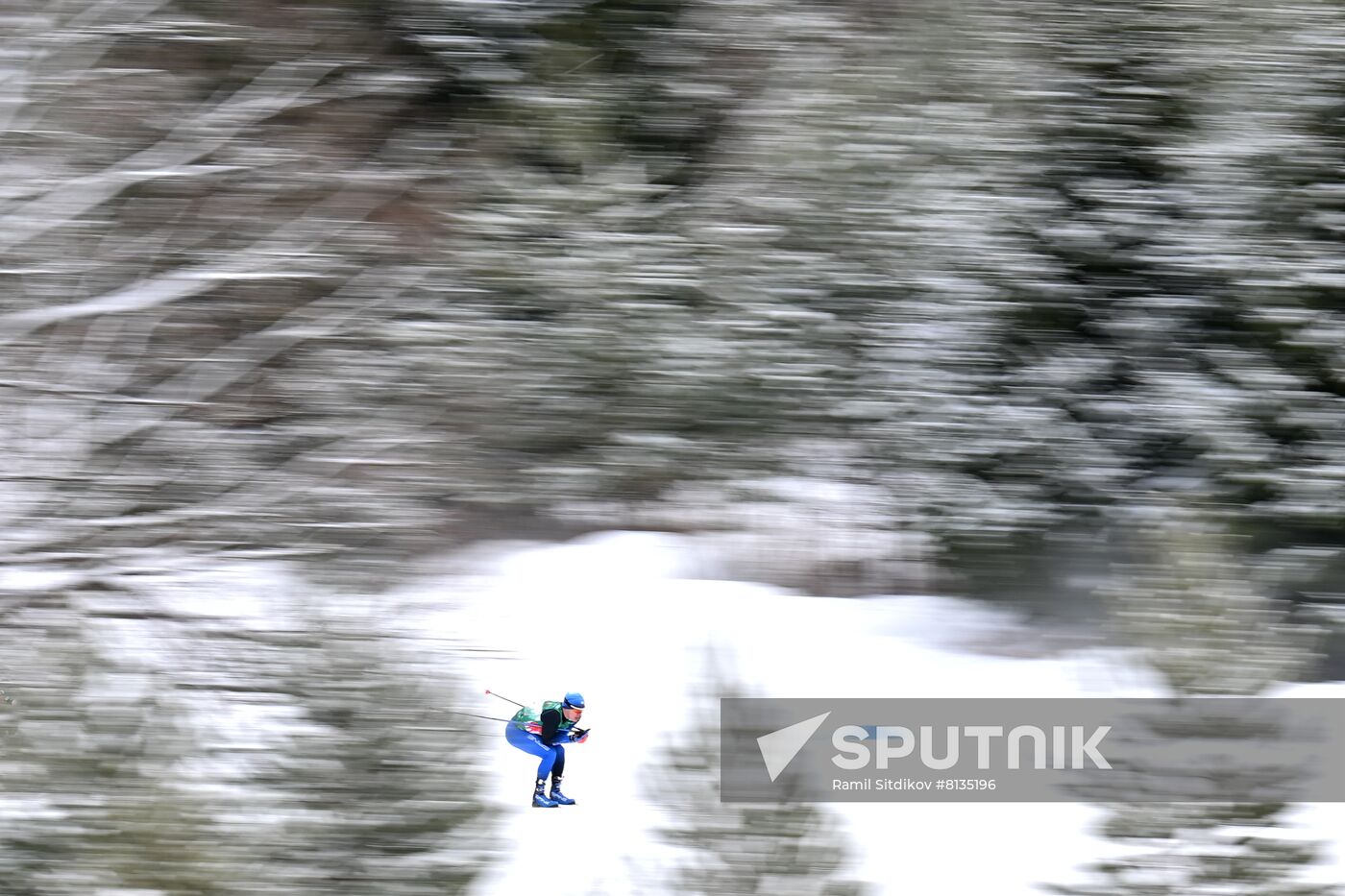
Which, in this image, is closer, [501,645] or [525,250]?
[501,645]

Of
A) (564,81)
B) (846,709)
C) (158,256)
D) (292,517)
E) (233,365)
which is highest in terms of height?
(564,81)

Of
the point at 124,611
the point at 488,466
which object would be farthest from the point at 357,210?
the point at 124,611

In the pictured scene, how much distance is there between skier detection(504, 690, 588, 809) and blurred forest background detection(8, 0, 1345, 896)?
313 mm

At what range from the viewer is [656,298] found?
3719 millimetres

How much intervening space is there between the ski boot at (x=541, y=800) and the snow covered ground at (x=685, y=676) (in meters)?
0.03

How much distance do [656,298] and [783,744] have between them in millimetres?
1825

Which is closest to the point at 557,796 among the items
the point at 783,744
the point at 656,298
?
the point at 783,744

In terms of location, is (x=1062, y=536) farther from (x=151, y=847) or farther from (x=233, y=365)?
(x=233, y=365)

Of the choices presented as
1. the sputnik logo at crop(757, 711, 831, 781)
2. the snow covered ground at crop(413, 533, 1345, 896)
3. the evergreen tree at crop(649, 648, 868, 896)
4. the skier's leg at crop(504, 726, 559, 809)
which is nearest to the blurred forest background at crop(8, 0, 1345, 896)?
the snow covered ground at crop(413, 533, 1345, 896)

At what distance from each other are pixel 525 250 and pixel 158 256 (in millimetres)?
1363

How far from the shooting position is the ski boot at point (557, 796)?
8.17 feet

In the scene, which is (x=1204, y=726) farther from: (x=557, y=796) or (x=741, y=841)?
(x=557, y=796)

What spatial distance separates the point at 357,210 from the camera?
4305mm

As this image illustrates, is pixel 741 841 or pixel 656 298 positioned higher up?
pixel 656 298
